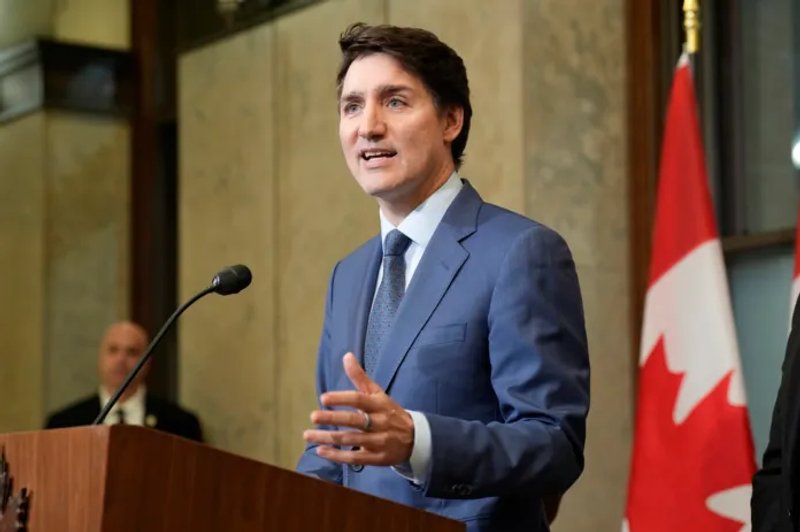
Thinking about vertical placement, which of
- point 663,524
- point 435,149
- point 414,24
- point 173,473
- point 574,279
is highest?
point 414,24

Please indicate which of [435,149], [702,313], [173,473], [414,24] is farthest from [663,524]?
[173,473]

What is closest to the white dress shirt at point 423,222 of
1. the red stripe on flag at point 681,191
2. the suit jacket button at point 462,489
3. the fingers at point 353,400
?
the suit jacket button at point 462,489

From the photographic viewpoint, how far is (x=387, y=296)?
2.99 metres

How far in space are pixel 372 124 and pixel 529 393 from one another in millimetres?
638

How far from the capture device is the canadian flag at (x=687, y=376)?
4.46m

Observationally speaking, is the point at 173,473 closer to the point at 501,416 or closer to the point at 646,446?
the point at 501,416

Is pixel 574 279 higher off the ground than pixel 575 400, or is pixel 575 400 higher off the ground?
pixel 574 279

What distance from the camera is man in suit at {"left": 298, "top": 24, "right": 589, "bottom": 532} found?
2.49 m

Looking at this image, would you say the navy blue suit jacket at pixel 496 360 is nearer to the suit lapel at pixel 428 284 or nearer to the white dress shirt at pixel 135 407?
the suit lapel at pixel 428 284

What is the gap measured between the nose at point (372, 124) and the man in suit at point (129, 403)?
4.13 metres

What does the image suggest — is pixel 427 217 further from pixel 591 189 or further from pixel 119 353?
pixel 119 353

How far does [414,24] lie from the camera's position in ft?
19.8

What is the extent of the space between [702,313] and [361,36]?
2.02 metres

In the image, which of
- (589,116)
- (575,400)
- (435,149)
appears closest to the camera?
(575,400)
